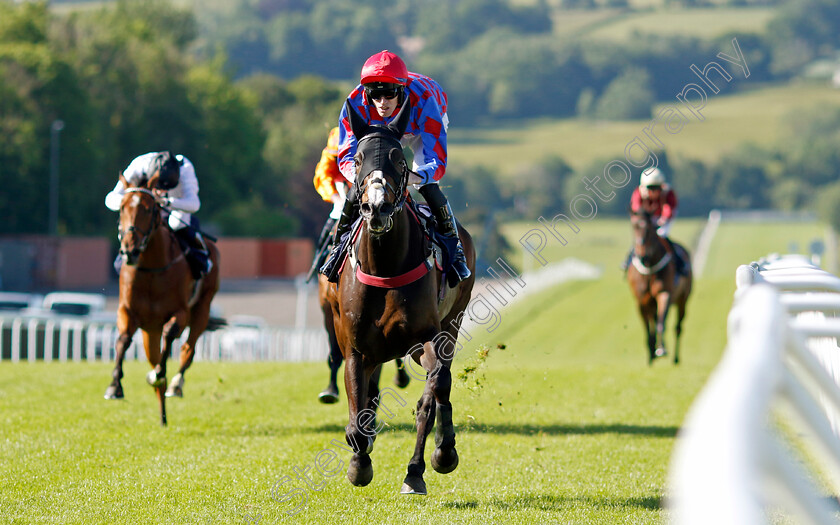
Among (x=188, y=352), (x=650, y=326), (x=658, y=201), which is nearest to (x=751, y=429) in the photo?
(x=188, y=352)

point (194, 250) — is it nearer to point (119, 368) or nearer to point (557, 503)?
point (119, 368)

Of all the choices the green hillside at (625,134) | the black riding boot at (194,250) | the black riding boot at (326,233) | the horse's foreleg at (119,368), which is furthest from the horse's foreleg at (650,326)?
the green hillside at (625,134)

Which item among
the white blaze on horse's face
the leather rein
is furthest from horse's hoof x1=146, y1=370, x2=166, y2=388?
the white blaze on horse's face

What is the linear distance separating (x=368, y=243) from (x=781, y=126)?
11151 cm

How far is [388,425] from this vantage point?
847 centimetres

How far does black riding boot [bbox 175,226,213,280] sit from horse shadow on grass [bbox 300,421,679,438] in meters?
1.82

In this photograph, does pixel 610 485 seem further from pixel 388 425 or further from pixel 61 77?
pixel 61 77

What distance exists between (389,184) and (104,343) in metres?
16.0

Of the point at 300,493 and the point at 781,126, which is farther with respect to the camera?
the point at 781,126

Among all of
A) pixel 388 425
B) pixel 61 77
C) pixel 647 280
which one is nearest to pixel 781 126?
pixel 61 77

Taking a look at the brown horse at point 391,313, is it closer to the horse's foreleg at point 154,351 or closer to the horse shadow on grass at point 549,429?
the horse shadow on grass at point 549,429

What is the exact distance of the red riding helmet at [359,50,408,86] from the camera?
5680 millimetres

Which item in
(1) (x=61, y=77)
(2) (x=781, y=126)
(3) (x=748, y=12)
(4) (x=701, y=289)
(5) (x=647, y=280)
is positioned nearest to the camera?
(5) (x=647, y=280)

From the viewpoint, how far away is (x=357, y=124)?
5.30 metres
